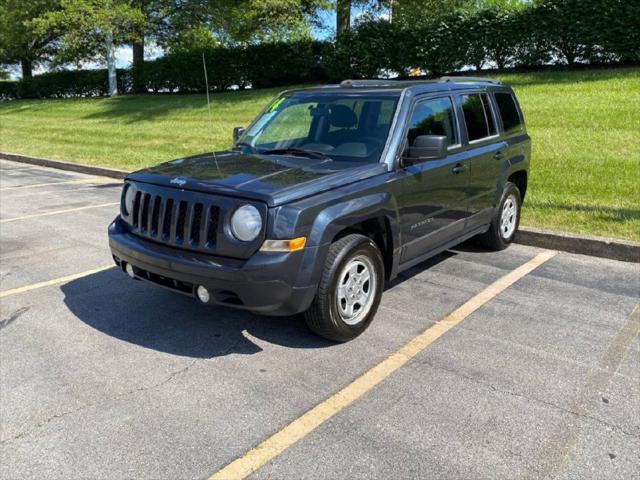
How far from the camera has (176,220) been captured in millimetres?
3867

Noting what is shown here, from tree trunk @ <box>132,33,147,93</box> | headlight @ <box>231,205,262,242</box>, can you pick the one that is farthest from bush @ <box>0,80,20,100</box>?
headlight @ <box>231,205,262,242</box>

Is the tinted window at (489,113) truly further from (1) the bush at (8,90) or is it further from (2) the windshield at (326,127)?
(1) the bush at (8,90)

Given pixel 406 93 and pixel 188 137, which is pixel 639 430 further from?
pixel 188 137

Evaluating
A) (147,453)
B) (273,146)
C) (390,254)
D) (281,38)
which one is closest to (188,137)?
(281,38)

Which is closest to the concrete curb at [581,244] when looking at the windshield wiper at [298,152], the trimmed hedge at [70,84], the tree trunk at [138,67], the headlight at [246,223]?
the windshield wiper at [298,152]

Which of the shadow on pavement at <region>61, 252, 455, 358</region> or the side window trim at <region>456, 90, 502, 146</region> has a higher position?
the side window trim at <region>456, 90, 502, 146</region>

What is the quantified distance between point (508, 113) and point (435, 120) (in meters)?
1.66

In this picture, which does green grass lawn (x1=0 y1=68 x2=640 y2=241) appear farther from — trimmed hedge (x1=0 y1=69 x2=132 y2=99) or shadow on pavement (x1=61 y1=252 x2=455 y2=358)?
trimmed hedge (x1=0 y1=69 x2=132 y2=99)

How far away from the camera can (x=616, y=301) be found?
495 centimetres

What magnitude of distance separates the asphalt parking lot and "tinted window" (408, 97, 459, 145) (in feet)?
4.50

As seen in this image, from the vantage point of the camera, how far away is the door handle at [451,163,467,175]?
507 cm

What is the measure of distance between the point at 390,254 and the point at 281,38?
20.5 meters

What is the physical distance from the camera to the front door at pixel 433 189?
455 centimetres

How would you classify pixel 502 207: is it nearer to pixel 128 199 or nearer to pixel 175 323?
pixel 175 323
